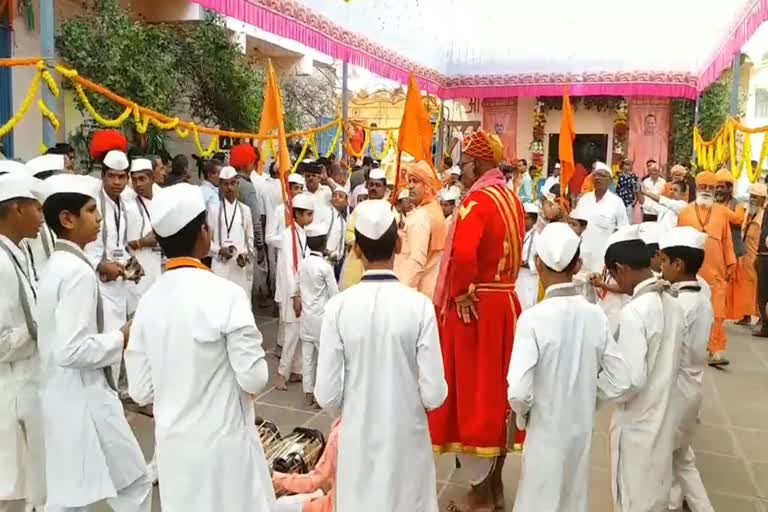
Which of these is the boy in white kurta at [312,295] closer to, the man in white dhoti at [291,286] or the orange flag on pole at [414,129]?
the man in white dhoti at [291,286]

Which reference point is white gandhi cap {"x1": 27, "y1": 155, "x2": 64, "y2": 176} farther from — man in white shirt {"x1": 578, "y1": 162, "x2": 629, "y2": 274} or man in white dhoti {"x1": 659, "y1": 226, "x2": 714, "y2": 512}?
man in white shirt {"x1": 578, "y1": 162, "x2": 629, "y2": 274}

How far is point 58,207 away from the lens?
8.52 feet

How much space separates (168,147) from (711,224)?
7.61m

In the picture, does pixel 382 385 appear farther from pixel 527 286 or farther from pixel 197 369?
pixel 527 286

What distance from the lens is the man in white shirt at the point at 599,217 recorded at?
6270 mm

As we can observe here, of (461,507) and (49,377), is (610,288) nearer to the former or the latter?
(461,507)

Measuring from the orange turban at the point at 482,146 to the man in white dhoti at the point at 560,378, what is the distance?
3.31 feet

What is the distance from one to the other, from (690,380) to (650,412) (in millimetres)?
421

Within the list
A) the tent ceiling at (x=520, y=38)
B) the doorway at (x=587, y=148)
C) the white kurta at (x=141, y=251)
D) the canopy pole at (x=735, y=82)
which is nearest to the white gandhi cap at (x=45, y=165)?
the white kurta at (x=141, y=251)

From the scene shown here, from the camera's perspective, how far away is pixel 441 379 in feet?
8.16

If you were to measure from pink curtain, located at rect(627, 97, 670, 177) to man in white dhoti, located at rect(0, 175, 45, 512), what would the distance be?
18.1 m

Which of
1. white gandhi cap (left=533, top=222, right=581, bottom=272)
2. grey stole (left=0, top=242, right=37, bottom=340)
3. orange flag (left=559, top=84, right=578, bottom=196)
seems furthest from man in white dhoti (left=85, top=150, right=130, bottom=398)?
orange flag (left=559, top=84, right=578, bottom=196)

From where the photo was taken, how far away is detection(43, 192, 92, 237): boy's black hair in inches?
102

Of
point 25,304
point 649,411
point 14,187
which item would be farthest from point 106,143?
point 649,411
